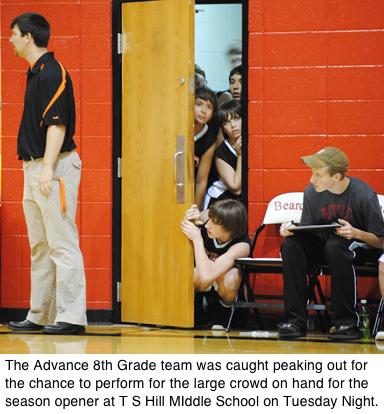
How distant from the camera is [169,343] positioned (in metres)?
6.11

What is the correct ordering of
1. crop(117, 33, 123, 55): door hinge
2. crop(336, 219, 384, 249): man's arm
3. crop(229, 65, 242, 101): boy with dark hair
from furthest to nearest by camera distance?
crop(229, 65, 242, 101): boy with dark hair
crop(117, 33, 123, 55): door hinge
crop(336, 219, 384, 249): man's arm

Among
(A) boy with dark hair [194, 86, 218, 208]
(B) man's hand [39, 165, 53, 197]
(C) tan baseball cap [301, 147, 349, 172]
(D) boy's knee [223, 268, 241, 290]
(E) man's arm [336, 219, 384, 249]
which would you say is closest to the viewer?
(B) man's hand [39, 165, 53, 197]

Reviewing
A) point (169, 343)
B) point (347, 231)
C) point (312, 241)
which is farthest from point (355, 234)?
point (169, 343)

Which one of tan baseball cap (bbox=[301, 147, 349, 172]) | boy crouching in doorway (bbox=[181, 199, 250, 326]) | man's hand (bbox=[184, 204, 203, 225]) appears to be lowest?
boy crouching in doorway (bbox=[181, 199, 250, 326])

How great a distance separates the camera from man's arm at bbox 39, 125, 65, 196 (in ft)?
20.3

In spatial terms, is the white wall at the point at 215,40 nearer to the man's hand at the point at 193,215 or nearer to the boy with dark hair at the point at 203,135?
the boy with dark hair at the point at 203,135

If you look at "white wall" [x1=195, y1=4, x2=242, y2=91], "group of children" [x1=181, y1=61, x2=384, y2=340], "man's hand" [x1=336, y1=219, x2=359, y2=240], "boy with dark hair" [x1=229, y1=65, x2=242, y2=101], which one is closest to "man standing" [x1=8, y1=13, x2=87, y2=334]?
"group of children" [x1=181, y1=61, x2=384, y2=340]

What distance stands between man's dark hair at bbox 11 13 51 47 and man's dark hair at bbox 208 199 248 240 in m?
1.54

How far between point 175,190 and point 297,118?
0.95 meters

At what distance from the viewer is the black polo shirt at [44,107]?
246 inches

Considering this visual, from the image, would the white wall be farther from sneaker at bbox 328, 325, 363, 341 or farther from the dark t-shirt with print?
sneaker at bbox 328, 325, 363, 341

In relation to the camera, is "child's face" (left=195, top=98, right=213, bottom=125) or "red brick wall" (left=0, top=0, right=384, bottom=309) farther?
"child's face" (left=195, top=98, right=213, bottom=125)

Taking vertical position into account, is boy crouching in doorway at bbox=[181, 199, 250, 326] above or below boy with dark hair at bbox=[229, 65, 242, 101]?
below

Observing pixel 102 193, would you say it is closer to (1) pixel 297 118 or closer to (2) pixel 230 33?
(1) pixel 297 118
